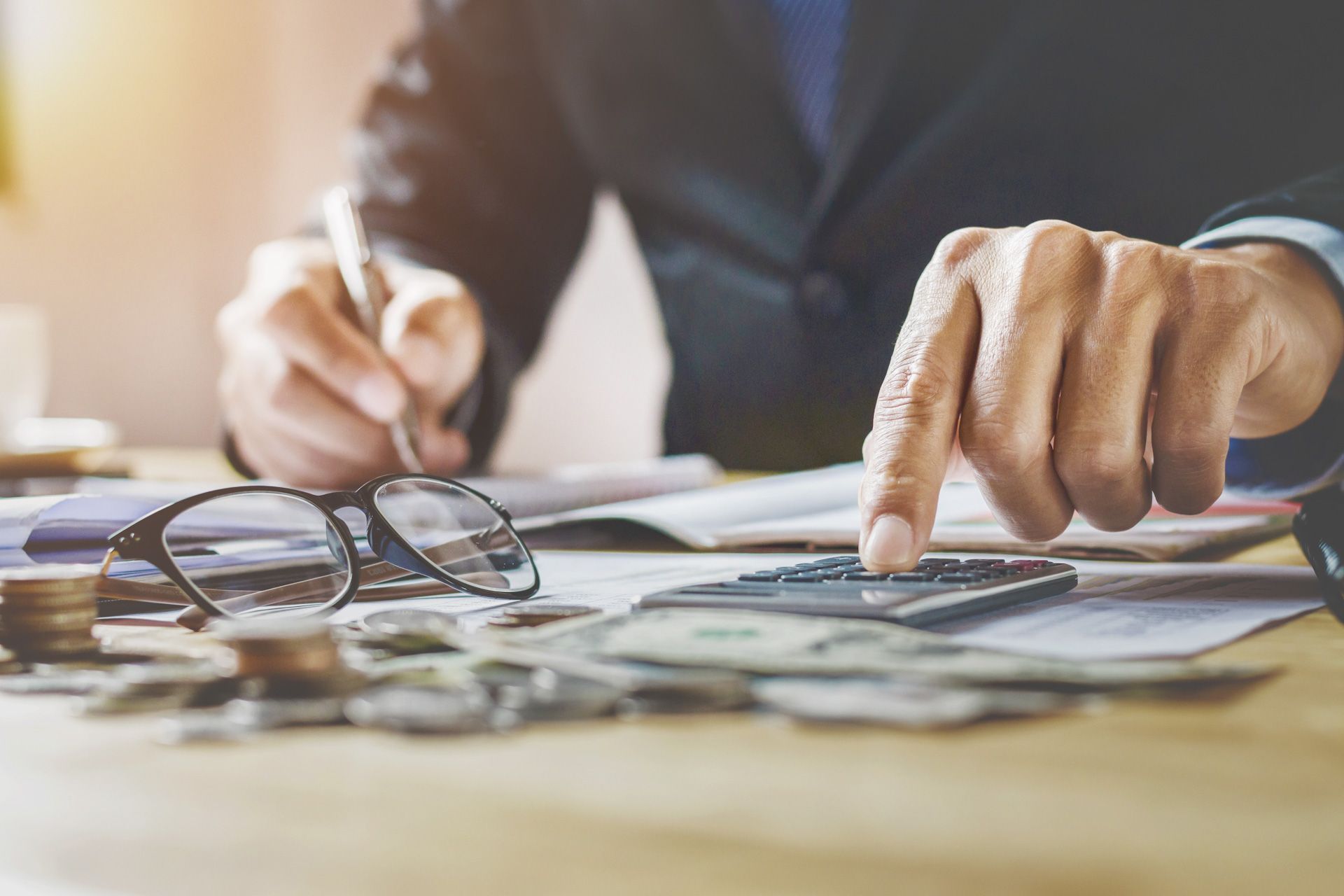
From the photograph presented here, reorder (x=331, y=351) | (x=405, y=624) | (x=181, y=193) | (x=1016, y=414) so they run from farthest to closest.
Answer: (x=181, y=193), (x=331, y=351), (x=1016, y=414), (x=405, y=624)

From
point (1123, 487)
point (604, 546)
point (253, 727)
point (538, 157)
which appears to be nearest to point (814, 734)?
point (253, 727)

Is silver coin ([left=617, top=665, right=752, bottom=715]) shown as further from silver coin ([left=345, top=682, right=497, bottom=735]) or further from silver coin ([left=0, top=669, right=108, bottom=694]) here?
silver coin ([left=0, top=669, right=108, bottom=694])

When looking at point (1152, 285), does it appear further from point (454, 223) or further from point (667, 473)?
point (454, 223)

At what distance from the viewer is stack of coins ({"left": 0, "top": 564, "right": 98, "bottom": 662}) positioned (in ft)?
1.16

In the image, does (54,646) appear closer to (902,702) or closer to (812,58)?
(902,702)

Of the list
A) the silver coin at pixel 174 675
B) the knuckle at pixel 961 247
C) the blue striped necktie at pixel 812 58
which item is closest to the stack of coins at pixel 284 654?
the silver coin at pixel 174 675

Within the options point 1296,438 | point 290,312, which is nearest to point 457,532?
point 290,312

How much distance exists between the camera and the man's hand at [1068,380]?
438mm

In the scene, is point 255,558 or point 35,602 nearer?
point 35,602

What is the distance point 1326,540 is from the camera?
1.28 feet

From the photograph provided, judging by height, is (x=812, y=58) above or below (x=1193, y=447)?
above

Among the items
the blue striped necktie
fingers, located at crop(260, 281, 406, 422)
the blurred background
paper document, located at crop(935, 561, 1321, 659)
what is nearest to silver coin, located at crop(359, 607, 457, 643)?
paper document, located at crop(935, 561, 1321, 659)

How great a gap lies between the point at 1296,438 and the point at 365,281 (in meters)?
0.68

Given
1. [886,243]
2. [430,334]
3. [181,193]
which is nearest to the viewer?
[430,334]
